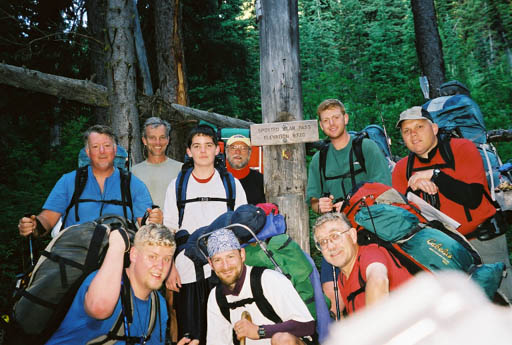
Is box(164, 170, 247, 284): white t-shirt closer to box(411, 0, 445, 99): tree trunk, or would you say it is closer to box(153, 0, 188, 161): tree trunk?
box(153, 0, 188, 161): tree trunk

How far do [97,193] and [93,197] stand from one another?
61 mm

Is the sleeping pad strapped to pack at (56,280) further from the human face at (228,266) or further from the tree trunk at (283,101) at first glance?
the tree trunk at (283,101)

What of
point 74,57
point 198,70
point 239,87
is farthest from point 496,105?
point 74,57

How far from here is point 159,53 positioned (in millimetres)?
9664

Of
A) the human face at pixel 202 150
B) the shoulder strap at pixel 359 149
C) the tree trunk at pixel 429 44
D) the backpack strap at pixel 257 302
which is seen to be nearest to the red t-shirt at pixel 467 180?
Answer: the shoulder strap at pixel 359 149

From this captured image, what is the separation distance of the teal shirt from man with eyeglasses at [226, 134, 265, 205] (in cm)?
80

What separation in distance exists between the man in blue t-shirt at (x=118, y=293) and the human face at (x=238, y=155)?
6.93 ft

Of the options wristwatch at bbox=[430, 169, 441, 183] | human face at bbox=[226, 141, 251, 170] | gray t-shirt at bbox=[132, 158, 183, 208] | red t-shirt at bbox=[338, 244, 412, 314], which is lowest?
red t-shirt at bbox=[338, 244, 412, 314]

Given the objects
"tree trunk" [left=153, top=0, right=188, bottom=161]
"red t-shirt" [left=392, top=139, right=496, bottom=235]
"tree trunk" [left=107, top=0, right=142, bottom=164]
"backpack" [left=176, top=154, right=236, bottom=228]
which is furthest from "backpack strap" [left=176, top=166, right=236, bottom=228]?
"tree trunk" [left=153, top=0, right=188, bottom=161]

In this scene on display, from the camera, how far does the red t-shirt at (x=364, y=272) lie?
2.60m

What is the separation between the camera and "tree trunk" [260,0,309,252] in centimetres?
397

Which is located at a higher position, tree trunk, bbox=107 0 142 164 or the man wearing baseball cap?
tree trunk, bbox=107 0 142 164

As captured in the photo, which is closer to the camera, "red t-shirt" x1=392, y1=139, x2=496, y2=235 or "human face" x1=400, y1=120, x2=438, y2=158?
"red t-shirt" x1=392, y1=139, x2=496, y2=235

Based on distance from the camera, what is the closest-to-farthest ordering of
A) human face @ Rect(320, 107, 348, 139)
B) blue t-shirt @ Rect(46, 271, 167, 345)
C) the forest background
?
blue t-shirt @ Rect(46, 271, 167, 345) → human face @ Rect(320, 107, 348, 139) → the forest background
